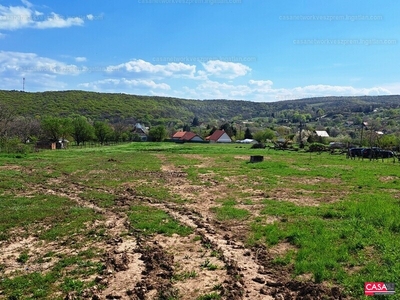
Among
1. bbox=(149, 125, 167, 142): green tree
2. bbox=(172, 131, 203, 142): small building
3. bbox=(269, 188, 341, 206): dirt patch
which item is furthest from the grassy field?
bbox=(172, 131, 203, 142): small building

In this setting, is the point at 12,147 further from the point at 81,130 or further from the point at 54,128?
the point at 81,130

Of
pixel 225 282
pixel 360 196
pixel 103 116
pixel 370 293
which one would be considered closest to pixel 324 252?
pixel 370 293

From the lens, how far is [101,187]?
17.7 m

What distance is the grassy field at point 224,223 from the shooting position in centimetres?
675

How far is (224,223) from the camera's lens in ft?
34.9

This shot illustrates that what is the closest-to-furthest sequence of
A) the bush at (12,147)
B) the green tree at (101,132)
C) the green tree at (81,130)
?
the bush at (12,147) → the green tree at (81,130) → the green tree at (101,132)

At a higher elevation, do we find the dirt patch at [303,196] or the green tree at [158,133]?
the dirt patch at [303,196]

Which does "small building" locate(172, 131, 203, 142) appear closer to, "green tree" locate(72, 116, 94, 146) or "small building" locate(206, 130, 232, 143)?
"small building" locate(206, 130, 232, 143)

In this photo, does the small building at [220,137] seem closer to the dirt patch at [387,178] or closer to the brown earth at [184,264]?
the dirt patch at [387,178]

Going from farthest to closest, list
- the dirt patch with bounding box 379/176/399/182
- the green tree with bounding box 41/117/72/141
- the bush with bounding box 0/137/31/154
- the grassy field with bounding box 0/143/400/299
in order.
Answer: the green tree with bounding box 41/117/72/141 → the bush with bounding box 0/137/31/154 → the dirt patch with bounding box 379/176/399/182 → the grassy field with bounding box 0/143/400/299

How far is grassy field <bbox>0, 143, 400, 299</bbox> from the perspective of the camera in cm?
675

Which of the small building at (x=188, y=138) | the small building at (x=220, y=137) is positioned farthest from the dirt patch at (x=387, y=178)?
the small building at (x=220, y=137)

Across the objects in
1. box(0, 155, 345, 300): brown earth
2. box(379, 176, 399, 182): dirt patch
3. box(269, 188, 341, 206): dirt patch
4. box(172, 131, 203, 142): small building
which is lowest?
box(172, 131, 203, 142): small building

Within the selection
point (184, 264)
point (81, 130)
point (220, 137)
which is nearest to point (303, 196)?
point (184, 264)
